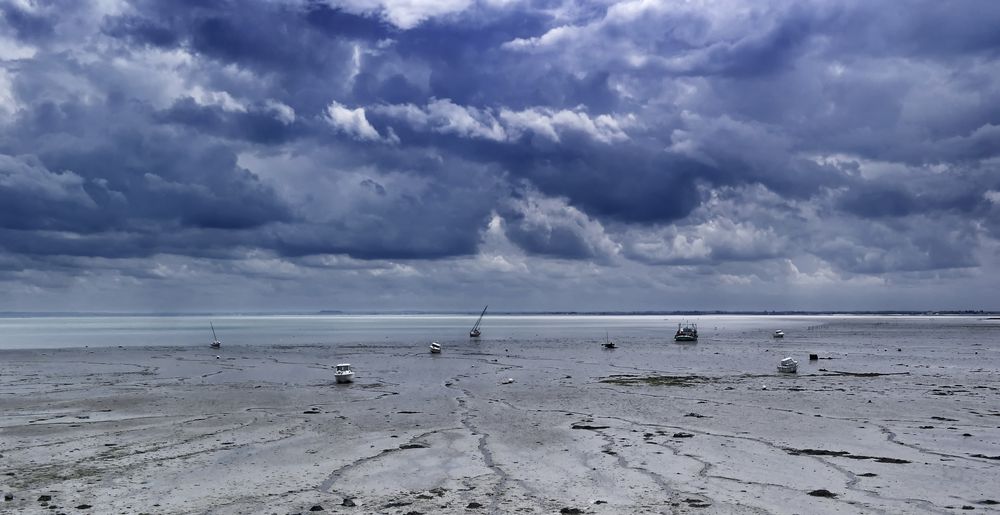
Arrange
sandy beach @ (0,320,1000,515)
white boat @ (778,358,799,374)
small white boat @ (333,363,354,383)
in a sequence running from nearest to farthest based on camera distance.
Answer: sandy beach @ (0,320,1000,515) → small white boat @ (333,363,354,383) → white boat @ (778,358,799,374)

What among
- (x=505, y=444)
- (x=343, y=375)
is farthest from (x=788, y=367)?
(x=505, y=444)

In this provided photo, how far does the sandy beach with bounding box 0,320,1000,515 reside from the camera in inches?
717

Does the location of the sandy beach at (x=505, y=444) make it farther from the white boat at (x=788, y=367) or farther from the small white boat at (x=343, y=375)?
the white boat at (x=788, y=367)

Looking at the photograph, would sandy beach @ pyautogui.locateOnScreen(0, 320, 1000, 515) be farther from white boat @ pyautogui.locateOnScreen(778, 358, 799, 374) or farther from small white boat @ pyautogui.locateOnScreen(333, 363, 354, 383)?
white boat @ pyautogui.locateOnScreen(778, 358, 799, 374)

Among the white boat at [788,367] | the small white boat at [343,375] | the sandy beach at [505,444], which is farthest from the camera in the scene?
the white boat at [788,367]

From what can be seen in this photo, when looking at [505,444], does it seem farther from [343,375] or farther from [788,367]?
[788,367]

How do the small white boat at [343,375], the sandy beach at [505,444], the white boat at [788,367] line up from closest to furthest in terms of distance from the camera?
the sandy beach at [505,444] → the small white boat at [343,375] → the white boat at [788,367]

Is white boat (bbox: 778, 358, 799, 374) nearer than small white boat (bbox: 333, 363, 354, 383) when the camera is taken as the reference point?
No

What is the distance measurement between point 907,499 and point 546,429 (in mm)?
14312

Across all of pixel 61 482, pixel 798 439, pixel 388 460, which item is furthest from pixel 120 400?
pixel 798 439

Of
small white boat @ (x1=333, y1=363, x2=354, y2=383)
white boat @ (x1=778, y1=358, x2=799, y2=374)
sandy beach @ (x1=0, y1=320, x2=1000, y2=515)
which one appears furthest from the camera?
white boat @ (x1=778, y1=358, x2=799, y2=374)

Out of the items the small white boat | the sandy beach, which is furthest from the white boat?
the small white boat

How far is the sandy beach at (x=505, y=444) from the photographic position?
59.7 feet

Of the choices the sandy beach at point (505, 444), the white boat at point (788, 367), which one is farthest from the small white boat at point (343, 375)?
the white boat at point (788, 367)
